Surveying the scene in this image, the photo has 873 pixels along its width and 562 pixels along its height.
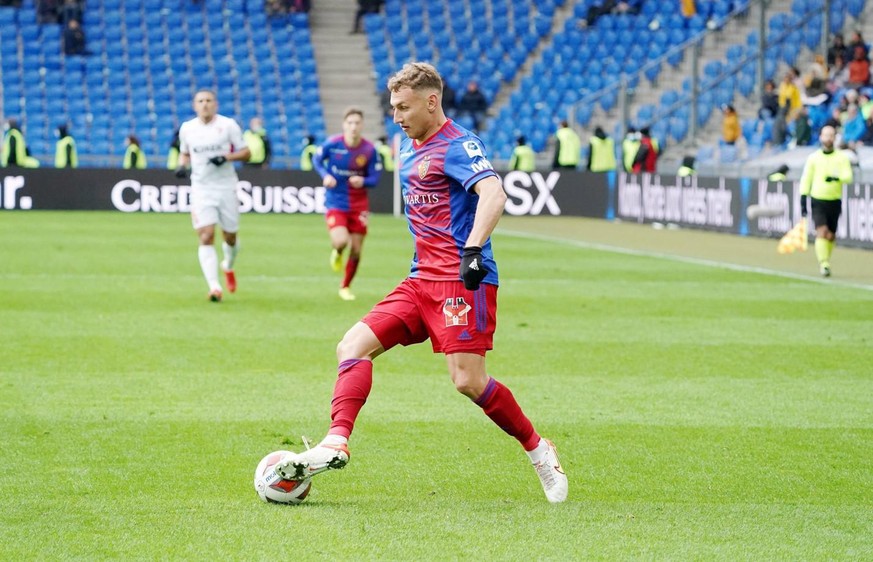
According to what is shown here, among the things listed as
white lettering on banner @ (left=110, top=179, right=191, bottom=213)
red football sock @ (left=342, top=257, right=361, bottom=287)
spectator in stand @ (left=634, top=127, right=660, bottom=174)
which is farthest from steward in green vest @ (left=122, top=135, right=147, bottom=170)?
red football sock @ (left=342, top=257, right=361, bottom=287)

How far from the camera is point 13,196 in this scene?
33031mm

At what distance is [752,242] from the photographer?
25469mm

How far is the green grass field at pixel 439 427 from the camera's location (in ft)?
19.5

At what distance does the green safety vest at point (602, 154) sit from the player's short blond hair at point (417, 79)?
29.4m

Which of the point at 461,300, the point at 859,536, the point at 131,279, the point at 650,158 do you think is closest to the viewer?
the point at 859,536

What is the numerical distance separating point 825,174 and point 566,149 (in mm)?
16540

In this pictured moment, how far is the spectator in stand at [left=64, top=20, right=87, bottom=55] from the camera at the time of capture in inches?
1622

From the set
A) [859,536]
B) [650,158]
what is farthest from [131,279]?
[650,158]

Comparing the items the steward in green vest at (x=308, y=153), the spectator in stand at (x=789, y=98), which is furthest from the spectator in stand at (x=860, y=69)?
the steward in green vest at (x=308, y=153)

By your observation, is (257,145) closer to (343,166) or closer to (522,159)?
(522,159)

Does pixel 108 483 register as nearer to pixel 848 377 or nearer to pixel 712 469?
pixel 712 469

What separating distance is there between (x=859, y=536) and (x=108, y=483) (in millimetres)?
3423

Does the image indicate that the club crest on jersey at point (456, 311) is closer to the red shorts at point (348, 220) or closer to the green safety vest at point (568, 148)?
the red shorts at point (348, 220)

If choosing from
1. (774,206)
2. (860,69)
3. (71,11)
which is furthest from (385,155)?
(774,206)
